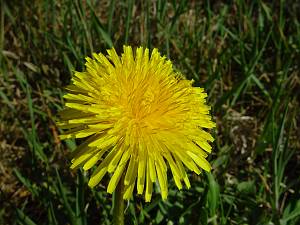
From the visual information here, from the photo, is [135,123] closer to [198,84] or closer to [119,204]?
[119,204]

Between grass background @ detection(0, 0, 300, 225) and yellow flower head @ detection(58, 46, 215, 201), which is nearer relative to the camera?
yellow flower head @ detection(58, 46, 215, 201)

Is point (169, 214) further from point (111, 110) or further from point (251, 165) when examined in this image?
point (111, 110)

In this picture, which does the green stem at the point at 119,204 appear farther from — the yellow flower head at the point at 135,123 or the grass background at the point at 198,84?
the grass background at the point at 198,84

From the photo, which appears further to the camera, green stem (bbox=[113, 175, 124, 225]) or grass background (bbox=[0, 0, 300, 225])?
grass background (bbox=[0, 0, 300, 225])

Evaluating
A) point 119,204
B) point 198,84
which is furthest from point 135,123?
point 198,84

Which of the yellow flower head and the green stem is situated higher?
the yellow flower head

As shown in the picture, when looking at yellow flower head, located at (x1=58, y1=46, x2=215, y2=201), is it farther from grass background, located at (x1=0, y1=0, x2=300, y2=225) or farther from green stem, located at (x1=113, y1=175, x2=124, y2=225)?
grass background, located at (x1=0, y1=0, x2=300, y2=225)

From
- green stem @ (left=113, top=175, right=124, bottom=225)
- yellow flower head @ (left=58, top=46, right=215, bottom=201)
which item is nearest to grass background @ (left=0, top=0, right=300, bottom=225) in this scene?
green stem @ (left=113, top=175, right=124, bottom=225)
